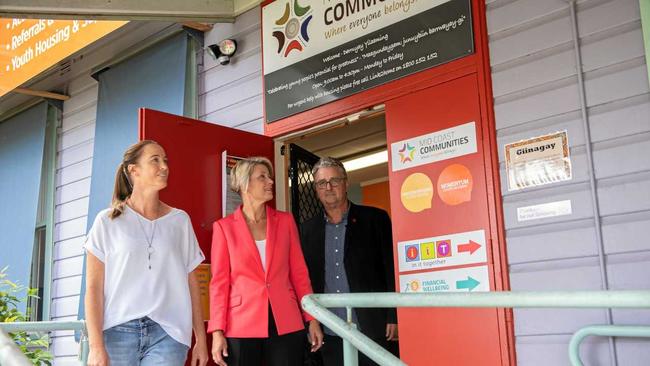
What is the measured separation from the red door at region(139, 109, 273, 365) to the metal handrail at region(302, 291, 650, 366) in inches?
75.4

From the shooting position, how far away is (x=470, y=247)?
138 inches

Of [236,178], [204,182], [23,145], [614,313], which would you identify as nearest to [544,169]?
[614,313]

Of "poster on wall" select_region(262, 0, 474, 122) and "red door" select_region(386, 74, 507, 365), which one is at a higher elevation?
"poster on wall" select_region(262, 0, 474, 122)

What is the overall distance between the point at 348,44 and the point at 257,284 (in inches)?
66.3

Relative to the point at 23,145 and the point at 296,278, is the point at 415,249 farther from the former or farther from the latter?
the point at 23,145

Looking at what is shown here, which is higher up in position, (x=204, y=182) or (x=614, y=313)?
(x=204, y=182)

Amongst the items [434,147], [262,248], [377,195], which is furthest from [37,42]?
[377,195]

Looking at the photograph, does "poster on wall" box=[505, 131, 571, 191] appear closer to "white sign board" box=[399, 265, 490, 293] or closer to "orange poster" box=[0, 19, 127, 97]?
"white sign board" box=[399, 265, 490, 293]

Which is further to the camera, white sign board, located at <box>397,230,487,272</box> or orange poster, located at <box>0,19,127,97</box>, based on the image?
orange poster, located at <box>0,19,127,97</box>

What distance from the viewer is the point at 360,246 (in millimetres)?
3938

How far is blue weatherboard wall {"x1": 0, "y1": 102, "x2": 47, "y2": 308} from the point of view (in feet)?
22.7

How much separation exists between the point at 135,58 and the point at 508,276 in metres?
3.95

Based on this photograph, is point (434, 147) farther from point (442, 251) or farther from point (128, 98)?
point (128, 98)

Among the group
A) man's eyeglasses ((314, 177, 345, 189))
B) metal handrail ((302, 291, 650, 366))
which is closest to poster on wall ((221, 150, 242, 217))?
man's eyeglasses ((314, 177, 345, 189))
